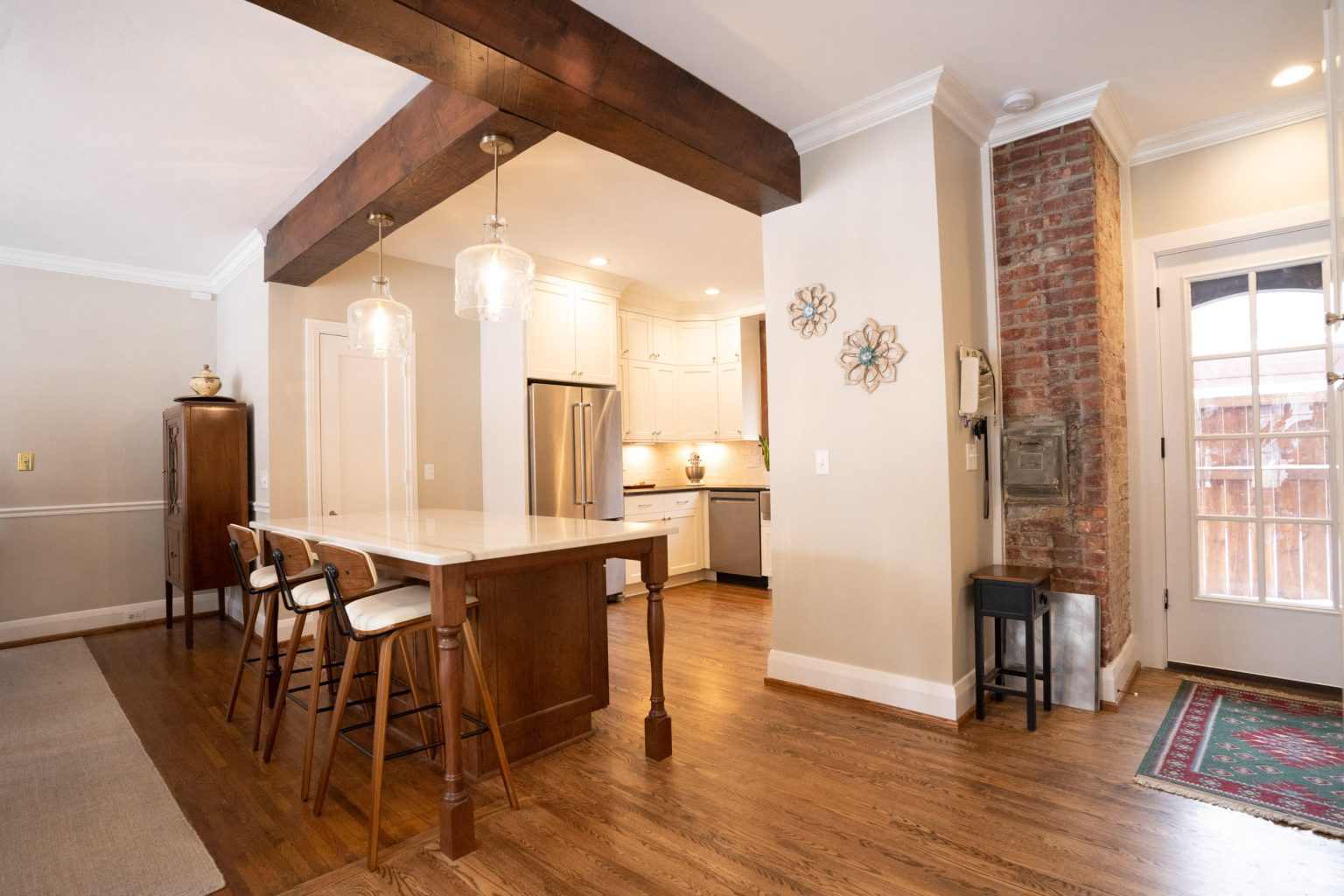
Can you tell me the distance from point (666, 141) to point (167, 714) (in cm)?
330

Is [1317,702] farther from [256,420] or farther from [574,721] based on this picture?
[256,420]

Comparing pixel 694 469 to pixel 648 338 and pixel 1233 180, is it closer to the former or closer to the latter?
pixel 648 338

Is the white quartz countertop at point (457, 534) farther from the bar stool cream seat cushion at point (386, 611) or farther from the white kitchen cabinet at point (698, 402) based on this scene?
the white kitchen cabinet at point (698, 402)

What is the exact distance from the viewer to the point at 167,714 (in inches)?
123

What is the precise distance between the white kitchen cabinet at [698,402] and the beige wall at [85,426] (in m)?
3.84

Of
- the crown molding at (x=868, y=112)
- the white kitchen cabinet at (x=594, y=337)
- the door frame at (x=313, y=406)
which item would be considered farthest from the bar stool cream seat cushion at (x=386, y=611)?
the white kitchen cabinet at (x=594, y=337)

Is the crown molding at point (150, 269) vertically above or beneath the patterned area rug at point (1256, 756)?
above

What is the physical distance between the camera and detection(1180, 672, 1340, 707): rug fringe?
116 inches

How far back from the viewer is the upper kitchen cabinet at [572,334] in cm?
496

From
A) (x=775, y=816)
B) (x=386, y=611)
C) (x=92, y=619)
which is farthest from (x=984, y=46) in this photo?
(x=92, y=619)

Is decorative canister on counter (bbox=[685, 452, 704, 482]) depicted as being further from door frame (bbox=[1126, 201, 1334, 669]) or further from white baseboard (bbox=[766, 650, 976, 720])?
door frame (bbox=[1126, 201, 1334, 669])

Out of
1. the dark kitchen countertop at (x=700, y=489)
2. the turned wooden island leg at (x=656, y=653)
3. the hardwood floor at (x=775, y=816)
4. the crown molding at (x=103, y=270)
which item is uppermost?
the crown molding at (x=103, y=270)

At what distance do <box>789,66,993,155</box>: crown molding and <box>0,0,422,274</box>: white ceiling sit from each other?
1.73 meters

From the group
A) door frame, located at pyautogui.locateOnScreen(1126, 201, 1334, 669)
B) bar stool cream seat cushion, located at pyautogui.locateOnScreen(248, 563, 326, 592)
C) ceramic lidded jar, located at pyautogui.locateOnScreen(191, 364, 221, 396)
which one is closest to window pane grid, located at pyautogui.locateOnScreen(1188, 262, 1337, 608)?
door frame, located at pyautogui.locateOnScreen(1126, 201, 1334, 669)
